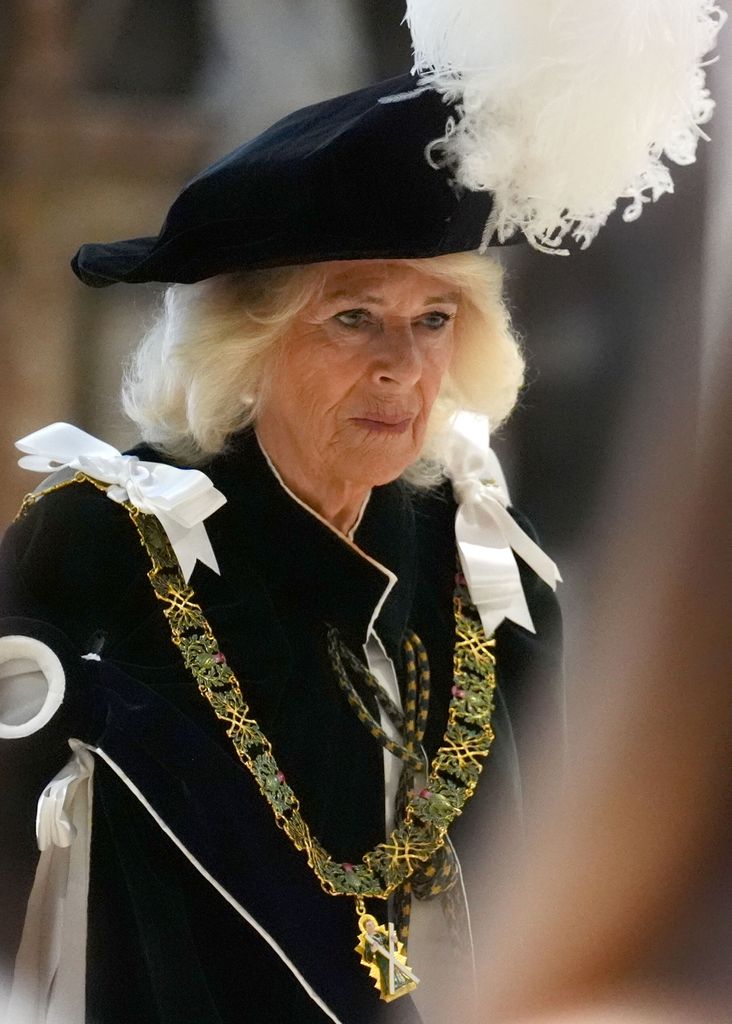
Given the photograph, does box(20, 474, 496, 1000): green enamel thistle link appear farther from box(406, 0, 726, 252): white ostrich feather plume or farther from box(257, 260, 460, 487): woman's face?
box(406, 0, 726, 252): white ostrich feather plume

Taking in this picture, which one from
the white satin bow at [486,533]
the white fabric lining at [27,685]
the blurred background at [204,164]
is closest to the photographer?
the blurred background at [204,164]

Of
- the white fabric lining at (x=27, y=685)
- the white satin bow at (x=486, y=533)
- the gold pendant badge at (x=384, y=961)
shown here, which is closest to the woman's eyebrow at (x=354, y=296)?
the white satin bow at (x=486, y=533)

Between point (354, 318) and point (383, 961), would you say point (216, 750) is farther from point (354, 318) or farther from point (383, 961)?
point (354, 318)

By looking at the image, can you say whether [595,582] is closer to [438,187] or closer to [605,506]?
[605,506]

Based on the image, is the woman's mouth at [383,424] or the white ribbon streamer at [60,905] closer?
the white ribbon streamer at [60,905]

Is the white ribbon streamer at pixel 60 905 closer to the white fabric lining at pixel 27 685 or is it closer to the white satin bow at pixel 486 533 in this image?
the white fabric lining at pixel 27 685

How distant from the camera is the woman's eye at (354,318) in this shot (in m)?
0.99

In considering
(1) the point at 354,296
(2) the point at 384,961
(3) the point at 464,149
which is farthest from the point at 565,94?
(2) the point at 384,961

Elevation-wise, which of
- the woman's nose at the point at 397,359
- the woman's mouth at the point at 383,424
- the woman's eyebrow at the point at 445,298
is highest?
the woman's eyebrow at the point at 445,298

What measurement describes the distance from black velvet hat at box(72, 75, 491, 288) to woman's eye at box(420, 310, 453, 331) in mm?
108

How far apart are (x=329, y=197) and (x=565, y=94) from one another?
0.17 m

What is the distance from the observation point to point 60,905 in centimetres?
92

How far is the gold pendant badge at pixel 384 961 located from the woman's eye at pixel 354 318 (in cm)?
45

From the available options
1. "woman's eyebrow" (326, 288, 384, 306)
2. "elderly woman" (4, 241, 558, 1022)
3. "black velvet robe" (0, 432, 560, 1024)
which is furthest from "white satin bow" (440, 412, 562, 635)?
"woman's eyebrow" (326, 288, 384, 306)
